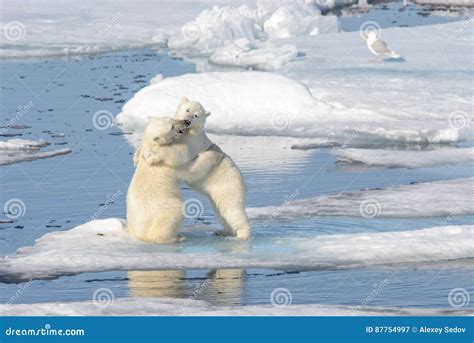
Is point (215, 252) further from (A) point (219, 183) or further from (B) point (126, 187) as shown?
(B) point (126, 187)

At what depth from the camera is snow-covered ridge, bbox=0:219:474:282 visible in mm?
8836

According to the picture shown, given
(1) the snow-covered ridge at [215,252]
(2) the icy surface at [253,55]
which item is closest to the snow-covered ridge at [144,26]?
(2) the icy surface at [253,55]

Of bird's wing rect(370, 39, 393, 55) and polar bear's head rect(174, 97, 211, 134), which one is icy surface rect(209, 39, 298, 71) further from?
polar bear's head rect(174, 97, 211, 134)

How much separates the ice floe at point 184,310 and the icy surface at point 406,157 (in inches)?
246

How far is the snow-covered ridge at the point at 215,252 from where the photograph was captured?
8.84 m

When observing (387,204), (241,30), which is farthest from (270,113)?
(241,30)

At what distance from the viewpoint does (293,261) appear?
29.5 ft

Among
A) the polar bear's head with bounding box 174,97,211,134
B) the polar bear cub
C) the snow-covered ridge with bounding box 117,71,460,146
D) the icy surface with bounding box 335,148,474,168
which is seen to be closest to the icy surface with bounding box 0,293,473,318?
the polar bear cub

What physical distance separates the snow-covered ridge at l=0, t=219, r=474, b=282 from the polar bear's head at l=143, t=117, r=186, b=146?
83 cm

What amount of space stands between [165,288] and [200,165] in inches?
59.0

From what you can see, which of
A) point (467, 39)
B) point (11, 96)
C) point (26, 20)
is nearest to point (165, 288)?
point (11, 96)

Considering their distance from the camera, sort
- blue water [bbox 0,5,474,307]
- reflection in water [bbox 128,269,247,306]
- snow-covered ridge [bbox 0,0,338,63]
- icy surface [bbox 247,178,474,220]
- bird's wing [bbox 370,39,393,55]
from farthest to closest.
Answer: snow-covered ridge [bbox 0,0,338,63], bird's wing [bbox 370,39,393,55], icy surface [bbox 247,178,474,220], blue water [bbox 0,5,474,307], reflection in water [bbox 128,269,247,306]

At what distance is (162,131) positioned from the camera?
9.34 meters

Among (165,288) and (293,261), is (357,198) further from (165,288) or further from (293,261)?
(165,288)
